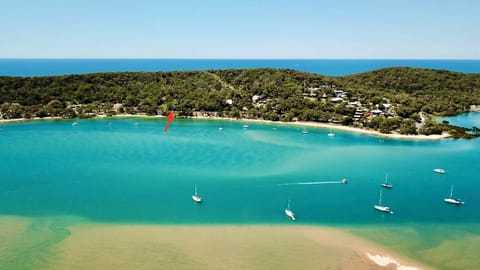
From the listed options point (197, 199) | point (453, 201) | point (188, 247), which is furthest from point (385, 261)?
point (197, 199)

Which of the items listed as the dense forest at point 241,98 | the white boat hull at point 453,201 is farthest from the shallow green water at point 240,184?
the dense forest at point 241,98

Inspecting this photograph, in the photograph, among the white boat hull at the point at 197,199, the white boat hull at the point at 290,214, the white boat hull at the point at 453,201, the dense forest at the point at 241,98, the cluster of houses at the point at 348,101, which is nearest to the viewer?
the white boat hull at the point at 290,214

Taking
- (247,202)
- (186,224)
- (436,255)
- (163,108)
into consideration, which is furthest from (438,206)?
(163,108)

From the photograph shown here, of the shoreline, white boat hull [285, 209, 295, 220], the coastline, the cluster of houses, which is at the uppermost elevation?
the cluster of houses

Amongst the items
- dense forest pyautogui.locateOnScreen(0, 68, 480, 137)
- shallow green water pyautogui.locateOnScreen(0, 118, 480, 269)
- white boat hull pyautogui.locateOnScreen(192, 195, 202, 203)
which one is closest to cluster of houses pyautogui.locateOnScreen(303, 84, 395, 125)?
→ dense forest pyautogui.locateOnScreen(0, 68, 480, 137)

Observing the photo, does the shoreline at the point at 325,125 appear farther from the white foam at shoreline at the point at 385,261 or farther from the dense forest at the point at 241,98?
the white foam at shoreline at the point at 385,261

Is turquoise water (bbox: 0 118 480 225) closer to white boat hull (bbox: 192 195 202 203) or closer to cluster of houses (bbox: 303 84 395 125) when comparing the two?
white boat hull (bbox: 192 195 202 203)
